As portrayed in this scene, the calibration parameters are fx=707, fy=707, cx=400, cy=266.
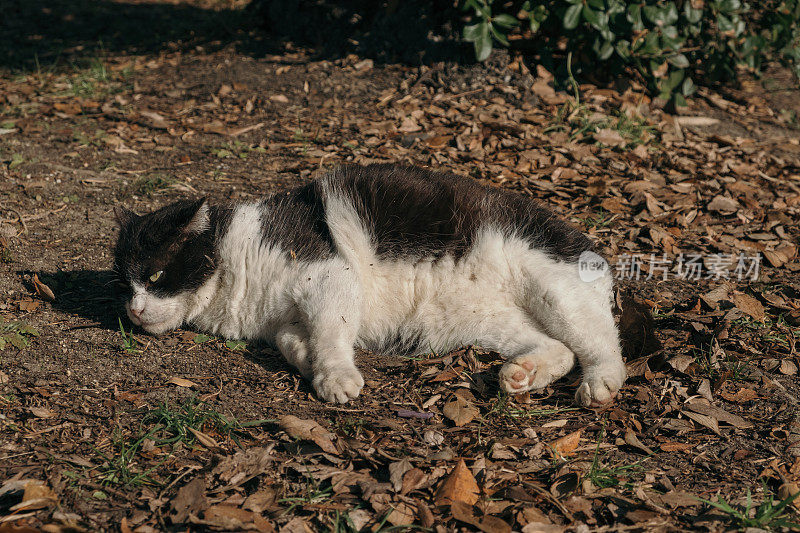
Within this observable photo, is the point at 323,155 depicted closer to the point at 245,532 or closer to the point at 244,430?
the point at 244,430

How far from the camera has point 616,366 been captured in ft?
10.6

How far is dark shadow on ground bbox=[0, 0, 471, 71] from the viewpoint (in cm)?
639

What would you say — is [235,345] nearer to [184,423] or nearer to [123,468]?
[184,423]

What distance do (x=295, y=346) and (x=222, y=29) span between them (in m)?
5.83

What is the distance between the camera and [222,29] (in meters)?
8.06

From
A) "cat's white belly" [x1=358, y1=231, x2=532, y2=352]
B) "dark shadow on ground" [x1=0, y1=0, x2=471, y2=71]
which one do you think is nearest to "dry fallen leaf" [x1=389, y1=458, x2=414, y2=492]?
"cat's white belly" [x1=358, y1=231, x2=532, y2=352]

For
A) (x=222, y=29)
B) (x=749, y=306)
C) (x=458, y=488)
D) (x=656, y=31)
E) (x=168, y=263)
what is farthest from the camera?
(x=222, y=29)

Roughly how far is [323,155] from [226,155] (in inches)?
29.6

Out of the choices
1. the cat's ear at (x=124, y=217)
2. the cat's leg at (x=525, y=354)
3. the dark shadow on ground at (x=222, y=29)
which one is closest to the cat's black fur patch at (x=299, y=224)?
the cat's ear at (x=124, y=217)

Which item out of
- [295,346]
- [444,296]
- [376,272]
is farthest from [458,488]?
[376,272]

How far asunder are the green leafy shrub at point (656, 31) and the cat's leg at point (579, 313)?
2.67 metres

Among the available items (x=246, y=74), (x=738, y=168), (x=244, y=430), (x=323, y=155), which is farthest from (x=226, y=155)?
(x=738, y=168)

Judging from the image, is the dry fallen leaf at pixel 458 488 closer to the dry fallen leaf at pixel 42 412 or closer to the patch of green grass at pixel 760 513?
the patch of green grass at pixel 760 513

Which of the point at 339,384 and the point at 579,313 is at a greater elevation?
the point at 579,313
